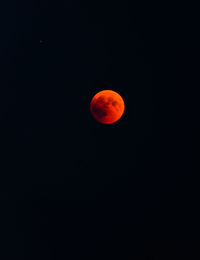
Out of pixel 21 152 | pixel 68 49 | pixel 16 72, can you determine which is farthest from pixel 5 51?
pixel 21 152

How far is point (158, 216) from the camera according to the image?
1399cm

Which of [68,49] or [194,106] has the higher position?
[68,49]

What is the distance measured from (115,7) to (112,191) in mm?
9524

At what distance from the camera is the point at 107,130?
1426 centimetres

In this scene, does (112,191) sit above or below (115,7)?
below

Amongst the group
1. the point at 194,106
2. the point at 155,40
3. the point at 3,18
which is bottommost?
the point at 194,106

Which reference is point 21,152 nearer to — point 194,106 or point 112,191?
point 112,191

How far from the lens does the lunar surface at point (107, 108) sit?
11961mm

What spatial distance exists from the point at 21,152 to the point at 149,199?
7.10 m

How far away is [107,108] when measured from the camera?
39.1 feet

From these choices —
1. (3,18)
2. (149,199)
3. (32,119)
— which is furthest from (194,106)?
(3,18)

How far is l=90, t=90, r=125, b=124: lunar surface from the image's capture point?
1196cm

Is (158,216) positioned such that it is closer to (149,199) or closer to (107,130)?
(149,199)

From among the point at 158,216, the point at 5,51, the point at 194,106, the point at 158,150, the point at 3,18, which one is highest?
the point at 3,18
